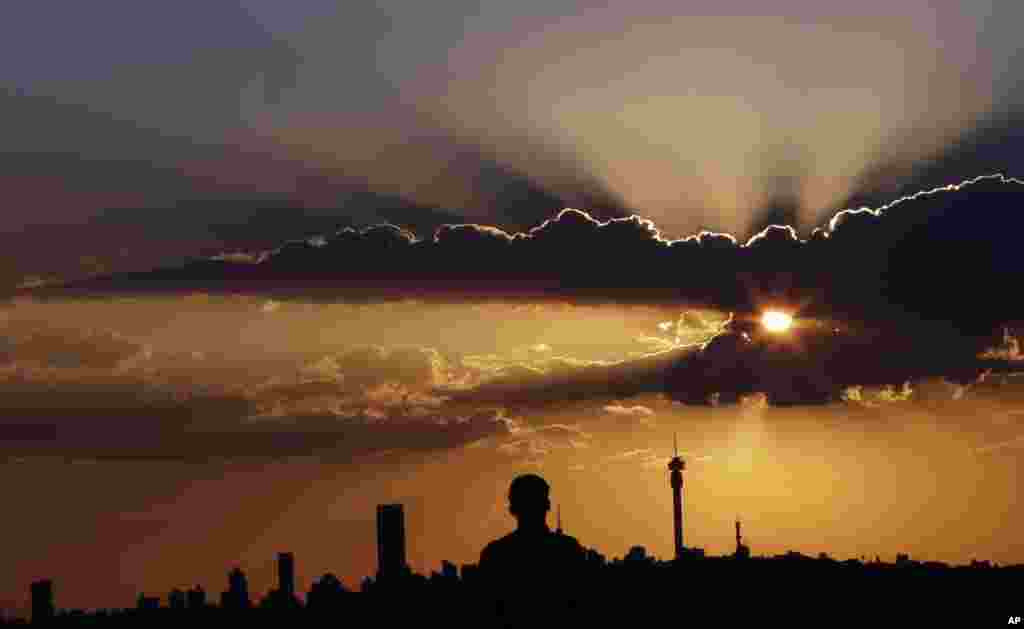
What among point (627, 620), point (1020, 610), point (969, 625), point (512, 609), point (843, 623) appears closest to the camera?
point (512, 609)

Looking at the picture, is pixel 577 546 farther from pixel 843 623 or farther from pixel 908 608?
pixel 908 608

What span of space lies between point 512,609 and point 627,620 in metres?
2.14

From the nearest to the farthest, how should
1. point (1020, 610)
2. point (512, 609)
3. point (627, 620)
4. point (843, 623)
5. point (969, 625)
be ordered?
point (512, 609) → point (627, 620) → point (969, 625) → point (843, 623) → point (1020, 610)

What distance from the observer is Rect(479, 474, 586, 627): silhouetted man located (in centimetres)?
1884

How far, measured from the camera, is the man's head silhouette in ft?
62.8

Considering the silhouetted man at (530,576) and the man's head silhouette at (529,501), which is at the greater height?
the man's head silhouette at (529,501)

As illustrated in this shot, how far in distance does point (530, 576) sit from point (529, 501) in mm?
795

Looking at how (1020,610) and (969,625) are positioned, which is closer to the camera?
(969,625)

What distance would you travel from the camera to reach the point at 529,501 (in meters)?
19.3

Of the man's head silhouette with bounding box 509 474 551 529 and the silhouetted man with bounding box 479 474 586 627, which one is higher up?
the man's head silhouette with bounding box 509 474 551 529

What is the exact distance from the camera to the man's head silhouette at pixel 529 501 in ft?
62.8

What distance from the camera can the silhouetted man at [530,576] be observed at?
18844 mm

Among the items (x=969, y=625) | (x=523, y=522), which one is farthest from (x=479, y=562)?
(x=969, y=625)

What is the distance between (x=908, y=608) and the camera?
190625mm
